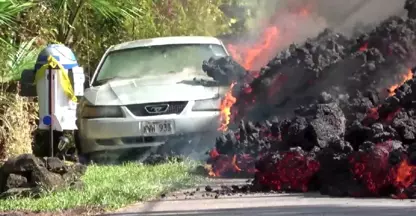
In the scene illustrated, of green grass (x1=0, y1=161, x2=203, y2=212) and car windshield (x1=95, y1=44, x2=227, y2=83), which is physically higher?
car windshield (x1=95, y1=44, x2=227, y2=83)

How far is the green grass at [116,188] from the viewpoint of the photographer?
7.59 metres

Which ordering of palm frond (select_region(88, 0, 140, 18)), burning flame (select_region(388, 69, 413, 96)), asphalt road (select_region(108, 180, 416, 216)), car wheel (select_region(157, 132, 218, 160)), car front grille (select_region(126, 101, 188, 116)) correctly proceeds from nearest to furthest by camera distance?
1. asphalt road (select_region(108, 180, 416, 216))
2. burning flame (select_region(388, 69, 413, 96))
3. car wheel (select_region(157, 132, 218, 160))
4. car front grille (select_region(126, 101, 188, 116))
5. palm frond (select_region(88, 0, 140, 18))

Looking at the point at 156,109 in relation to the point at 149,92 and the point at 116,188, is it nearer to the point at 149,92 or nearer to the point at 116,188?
A: the point at 149,92

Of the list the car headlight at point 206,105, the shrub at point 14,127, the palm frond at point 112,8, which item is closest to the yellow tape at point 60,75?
the car headlight at point 206,105

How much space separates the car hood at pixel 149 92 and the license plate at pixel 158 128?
0.28m

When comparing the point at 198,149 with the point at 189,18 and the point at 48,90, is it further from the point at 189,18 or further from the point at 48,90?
the point at 189,18

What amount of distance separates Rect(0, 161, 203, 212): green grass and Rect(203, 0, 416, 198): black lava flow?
0.56 meters

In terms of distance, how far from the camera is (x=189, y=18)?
63.4 feet

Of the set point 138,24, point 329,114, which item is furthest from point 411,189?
point 138,24

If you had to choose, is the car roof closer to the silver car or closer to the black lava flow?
the silver car

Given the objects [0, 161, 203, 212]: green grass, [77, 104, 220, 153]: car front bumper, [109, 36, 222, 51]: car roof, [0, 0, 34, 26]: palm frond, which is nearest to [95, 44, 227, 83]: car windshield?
[109, 36, 222, 51]: car roof

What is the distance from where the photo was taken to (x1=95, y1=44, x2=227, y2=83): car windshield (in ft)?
40.8

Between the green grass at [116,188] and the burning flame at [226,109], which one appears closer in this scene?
the green grass at [116,188]

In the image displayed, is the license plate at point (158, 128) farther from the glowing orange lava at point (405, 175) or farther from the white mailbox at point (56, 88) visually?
the glowing orange lava at point (405, 175)
